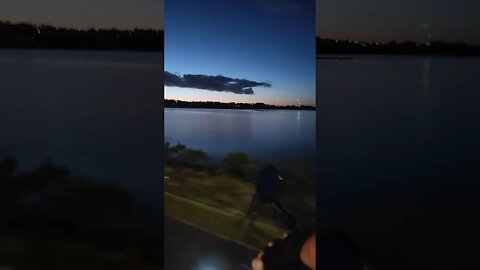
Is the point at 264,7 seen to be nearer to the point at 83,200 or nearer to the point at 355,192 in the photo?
the point at 355,192

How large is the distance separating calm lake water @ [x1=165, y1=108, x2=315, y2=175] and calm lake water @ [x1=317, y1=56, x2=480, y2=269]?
5 cm

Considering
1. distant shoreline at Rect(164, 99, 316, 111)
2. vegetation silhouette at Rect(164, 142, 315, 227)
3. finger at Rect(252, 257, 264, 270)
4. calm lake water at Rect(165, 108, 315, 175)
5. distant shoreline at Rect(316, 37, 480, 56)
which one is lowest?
finger at Rect(252, 257, 264, 270)

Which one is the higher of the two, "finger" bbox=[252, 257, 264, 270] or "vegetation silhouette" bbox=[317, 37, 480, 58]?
"vegetation silhouette" bbox=[317, 37, 480, 58]

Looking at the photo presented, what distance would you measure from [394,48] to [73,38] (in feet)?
3.52

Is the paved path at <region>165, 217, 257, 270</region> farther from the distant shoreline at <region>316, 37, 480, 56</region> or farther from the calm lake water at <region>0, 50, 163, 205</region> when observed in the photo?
the distant shoreline at <region>316, 37, 480, 56</region>

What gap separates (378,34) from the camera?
4.88ft

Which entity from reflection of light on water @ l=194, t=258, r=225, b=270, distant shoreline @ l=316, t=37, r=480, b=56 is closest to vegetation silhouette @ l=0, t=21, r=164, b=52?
distant shoreline @ l=316, t=37, r=480, b=56

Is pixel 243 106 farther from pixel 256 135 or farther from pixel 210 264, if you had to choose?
pixel 210 264

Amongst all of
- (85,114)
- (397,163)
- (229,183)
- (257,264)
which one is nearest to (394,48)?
(397,163)

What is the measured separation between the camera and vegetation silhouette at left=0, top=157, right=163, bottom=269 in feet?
4.71

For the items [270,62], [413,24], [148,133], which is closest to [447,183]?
[413,24]

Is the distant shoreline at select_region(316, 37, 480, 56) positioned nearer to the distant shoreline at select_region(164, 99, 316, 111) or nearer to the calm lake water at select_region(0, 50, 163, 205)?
the distant shoreline at select_region(164, 99, 316, 111)

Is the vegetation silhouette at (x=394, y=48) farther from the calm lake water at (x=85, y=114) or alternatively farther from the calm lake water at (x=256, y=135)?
the calm lake water at (x=85, y=114)

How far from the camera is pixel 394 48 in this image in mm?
1488
